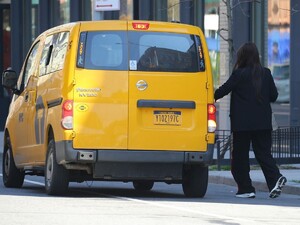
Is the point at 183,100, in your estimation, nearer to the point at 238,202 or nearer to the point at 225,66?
the point at 238,202

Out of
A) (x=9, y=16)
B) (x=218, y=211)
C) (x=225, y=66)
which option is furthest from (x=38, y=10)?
(x=218, y=211)

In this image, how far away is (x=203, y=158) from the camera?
47.8ft

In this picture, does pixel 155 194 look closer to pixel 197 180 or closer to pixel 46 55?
pixel 197 180

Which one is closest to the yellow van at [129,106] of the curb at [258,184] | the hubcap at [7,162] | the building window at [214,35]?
the hubcap at [7,162]

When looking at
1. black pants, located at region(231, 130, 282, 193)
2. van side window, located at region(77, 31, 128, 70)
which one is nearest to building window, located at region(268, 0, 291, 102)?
black pants, located at region(231, 130, 282, 193)

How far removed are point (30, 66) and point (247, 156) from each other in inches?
134

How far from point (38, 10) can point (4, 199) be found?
82.0 feet

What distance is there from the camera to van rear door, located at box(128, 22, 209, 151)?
1448 cm

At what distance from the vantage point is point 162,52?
14789mm

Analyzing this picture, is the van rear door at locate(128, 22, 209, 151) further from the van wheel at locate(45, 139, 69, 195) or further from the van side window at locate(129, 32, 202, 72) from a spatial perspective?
the van wheel at locate(45, 139, 69, 195)

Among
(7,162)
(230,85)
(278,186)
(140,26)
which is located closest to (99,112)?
(140,26)

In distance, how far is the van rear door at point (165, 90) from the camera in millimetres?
14477

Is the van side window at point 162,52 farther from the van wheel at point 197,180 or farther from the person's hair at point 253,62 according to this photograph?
the van wheel at point 197,180

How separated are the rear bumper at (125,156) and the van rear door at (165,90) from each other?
0.08 metres
